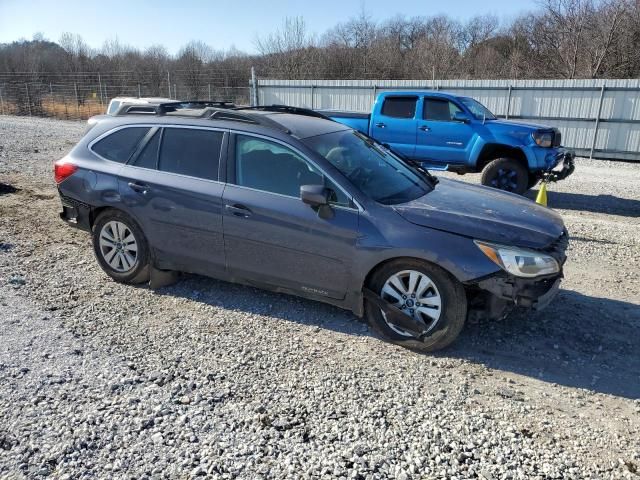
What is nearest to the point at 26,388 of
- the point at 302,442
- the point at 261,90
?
the point at 302,442

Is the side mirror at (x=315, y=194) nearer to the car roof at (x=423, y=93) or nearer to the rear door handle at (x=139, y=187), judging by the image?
the rear door handle at (x=139, y=187)

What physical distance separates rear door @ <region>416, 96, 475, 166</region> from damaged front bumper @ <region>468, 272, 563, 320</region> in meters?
6.44

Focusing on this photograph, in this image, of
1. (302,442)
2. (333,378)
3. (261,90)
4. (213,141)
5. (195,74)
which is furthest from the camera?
(195,74)

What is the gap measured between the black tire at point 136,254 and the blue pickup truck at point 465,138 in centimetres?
671

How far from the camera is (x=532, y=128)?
916 centimetres

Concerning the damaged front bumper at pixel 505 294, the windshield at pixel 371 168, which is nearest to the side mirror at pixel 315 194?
the windshield at pixel 371 168

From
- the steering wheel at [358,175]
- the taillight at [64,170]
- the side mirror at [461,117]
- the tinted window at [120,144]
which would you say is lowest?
the taillight at [64,170]

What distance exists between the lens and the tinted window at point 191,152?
442cm

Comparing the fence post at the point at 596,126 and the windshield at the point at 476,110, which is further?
the fence post at the point at 596,126

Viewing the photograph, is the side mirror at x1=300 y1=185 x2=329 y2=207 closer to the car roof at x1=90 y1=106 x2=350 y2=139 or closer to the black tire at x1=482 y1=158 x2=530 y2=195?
the car roof at x1=90 y1=106 x2=350 y2=139

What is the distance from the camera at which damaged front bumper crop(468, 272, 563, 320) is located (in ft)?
11.6

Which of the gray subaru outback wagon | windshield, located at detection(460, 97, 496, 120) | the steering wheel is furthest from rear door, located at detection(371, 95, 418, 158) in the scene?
the steering wheel

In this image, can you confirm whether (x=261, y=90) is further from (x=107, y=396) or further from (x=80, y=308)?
(x=107, y=396)

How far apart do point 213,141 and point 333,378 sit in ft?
7.61
